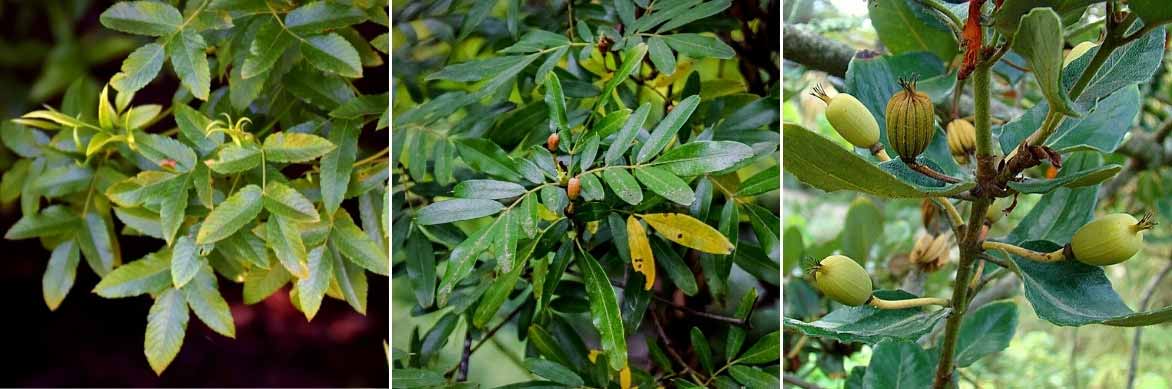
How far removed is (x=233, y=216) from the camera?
63cm

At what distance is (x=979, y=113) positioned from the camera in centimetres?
32

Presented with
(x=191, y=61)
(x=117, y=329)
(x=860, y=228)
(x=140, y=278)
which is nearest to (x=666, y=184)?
(x=860, y=228)

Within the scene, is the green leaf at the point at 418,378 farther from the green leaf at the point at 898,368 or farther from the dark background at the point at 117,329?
the dark background at the point at 117,329

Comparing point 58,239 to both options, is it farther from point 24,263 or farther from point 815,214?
point 815,214

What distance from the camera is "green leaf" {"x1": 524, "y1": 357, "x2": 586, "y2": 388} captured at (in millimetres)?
484

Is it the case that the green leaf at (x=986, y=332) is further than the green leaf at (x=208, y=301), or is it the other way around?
the green leaf at (x=208, y=301)

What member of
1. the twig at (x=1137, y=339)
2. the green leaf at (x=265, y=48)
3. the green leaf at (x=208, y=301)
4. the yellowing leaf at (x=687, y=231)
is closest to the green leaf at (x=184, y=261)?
the green leaf at (x=208, y=301)

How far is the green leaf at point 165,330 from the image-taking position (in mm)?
704

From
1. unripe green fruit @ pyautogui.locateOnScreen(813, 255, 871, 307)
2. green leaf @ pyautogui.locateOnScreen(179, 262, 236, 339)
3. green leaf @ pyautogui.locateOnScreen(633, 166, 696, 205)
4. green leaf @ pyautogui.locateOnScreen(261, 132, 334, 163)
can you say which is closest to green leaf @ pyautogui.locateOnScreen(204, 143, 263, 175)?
green leaf @ pyautogui.locateOnScreen(261, 132, 334, 163)

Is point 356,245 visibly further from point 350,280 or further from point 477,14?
point 477,14

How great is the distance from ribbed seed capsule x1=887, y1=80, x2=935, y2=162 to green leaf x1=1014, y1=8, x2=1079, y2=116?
1.7 inches

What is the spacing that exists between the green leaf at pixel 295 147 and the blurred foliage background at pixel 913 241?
0.31m

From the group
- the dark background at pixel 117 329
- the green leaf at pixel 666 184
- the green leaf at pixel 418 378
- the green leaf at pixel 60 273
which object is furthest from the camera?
the dark background at pixel 117 329

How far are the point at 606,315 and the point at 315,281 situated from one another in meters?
0.28
